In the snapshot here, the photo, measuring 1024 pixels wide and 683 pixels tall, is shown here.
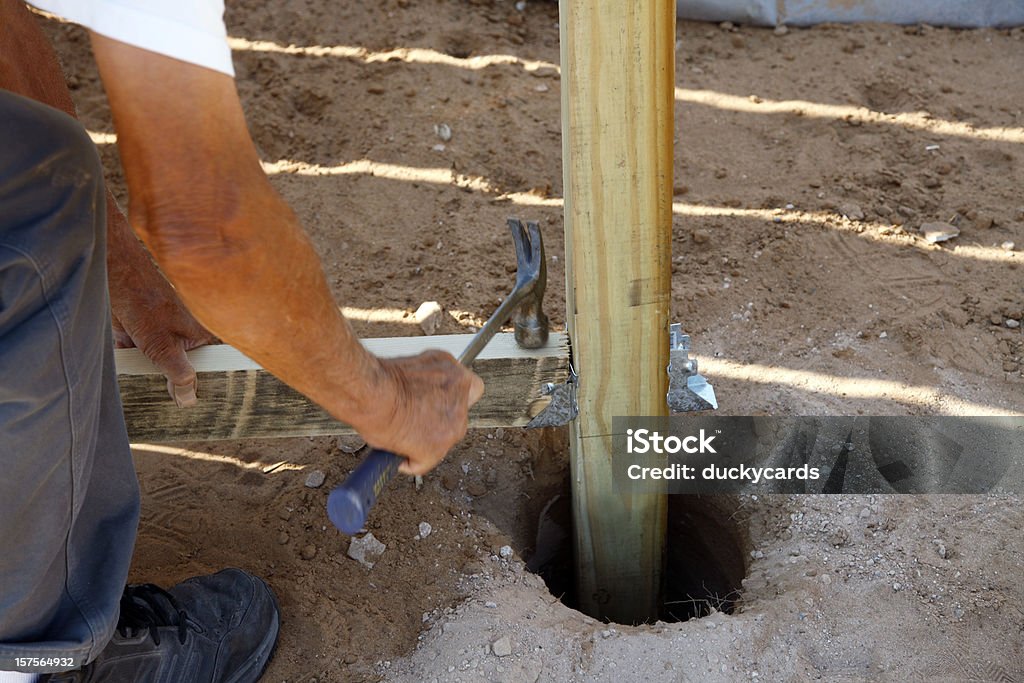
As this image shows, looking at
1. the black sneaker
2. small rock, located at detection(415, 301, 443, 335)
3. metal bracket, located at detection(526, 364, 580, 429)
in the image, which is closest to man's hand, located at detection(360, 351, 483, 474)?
metal bracket, located at detection(526, 364, 580, 429)

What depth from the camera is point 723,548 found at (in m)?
2.65

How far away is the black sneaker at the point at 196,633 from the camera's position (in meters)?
1.91

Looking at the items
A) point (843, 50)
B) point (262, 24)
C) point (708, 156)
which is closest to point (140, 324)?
point (708, 156)

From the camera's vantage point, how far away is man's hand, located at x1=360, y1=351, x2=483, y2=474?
1.45 metres

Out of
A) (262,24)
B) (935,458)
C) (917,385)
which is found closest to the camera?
(935,458)

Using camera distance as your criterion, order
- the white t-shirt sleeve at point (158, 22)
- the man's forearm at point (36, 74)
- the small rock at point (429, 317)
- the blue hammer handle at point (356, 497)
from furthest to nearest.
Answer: the small rock at point (429, 317)
the man's forearm at point (36, 74)
the blue hammer handle at point (356, 497)
the white t-shirt sleeve at point (158, 22)

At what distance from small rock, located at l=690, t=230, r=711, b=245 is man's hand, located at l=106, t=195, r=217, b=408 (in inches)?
66.5

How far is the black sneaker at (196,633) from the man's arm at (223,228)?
87cm

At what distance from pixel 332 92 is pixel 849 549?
263 centimetres

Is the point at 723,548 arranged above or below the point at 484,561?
below

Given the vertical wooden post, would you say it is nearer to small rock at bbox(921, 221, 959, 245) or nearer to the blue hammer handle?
the blue hammer handle

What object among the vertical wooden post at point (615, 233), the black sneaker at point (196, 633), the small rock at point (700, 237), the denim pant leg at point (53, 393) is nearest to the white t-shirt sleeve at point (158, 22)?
the denim pant leg at point (53, 393)

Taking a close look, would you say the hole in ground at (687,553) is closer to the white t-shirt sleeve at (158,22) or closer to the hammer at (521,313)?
the hammer at (521,313)

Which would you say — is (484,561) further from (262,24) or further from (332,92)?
(262,24)
